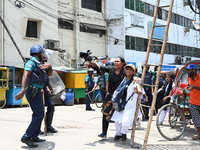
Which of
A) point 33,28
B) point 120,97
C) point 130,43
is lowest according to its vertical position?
point 120,97

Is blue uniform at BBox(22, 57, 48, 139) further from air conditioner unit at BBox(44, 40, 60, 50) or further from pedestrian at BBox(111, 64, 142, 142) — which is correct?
air conditioner unit at BBox(44, 40, 60, 50)

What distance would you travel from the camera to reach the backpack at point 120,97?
484 centimetres

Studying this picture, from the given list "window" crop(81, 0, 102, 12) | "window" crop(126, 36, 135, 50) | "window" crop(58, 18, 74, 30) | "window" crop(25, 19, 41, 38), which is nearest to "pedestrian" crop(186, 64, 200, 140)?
"window" crop(25, 19, 41, 38)

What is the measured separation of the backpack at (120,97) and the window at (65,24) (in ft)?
56.6

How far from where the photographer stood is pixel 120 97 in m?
4.84

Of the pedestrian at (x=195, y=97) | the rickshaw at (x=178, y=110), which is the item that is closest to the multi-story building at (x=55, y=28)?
the rickshaw at (x=178, y=110)

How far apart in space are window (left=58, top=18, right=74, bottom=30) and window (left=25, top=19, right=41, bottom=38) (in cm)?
220

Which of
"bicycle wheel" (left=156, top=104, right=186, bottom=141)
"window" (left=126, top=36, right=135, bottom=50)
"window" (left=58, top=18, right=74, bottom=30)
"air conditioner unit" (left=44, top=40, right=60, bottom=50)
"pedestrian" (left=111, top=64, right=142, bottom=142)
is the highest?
"window" (left=58, top=18, right=74, bottom=30)

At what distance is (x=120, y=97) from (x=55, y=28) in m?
16.4

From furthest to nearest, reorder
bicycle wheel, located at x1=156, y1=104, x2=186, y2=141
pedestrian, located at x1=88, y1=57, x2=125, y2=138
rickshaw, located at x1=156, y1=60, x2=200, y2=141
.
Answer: rickshaw, located at x1=156, y1=60, x2=200, y2=141, bicycle wheel, located at x1=156, y1=104, x2=186, y2=141, pedestrian, located at x1=88, y1=57, x2=125, y2=138

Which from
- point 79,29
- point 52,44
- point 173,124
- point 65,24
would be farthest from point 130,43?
point 173,124

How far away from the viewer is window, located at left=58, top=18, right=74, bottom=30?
839 inches

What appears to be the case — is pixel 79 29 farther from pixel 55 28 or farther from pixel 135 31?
pixel 135 31

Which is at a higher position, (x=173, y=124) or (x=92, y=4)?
(x=92, y=4)
